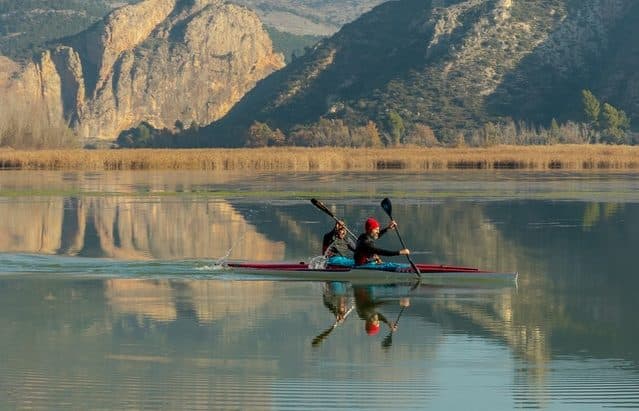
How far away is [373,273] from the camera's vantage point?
1251 inches

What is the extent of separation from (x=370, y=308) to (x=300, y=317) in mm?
1966

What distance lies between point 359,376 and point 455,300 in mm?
8315

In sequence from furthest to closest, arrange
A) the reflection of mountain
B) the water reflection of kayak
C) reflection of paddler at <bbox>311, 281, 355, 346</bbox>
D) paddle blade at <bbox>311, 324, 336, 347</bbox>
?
1. the reflection of mountain
2. the water reflection of kayak
3. reflection of paddler at <bbox>311, 281, 355, 346</bbox>
4. paddle blade at <bbox>311, 324, 336, 347</bbox>

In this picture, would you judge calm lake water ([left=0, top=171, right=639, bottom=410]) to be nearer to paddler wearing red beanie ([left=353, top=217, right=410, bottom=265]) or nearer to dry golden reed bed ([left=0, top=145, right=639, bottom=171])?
paddler wearing red beanie ([left=353, top=217, right=410, bottom=265])

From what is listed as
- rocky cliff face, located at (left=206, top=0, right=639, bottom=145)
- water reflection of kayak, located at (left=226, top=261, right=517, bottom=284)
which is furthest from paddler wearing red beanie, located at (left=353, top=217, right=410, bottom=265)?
rocky cliff face, located at (left=206, top=0, right=639, bottom=145)

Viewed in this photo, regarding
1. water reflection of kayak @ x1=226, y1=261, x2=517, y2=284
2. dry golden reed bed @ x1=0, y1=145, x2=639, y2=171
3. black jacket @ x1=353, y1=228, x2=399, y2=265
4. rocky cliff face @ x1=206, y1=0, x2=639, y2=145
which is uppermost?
rocky cliff face @ x1=206, y1=0, x2=639, y2=145

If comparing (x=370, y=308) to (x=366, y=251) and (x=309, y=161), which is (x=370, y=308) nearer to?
(x=366, y=251)

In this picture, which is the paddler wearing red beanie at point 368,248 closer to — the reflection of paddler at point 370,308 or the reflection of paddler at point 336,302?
the reflection of paddler at point 336,302

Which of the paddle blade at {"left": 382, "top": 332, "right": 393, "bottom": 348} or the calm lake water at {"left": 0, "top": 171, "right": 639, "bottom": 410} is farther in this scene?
the paddle blade at {"left": 382, "top": 332, "right": 393, "bottom": 348}

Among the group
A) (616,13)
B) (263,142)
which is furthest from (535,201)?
(616,13)

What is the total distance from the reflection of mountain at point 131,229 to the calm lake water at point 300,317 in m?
0.11

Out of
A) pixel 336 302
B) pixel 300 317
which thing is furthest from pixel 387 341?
pixel 336 302

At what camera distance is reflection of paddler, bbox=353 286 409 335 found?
2562cm

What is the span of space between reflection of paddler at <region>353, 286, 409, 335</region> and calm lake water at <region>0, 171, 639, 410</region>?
0.14m
